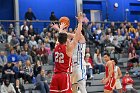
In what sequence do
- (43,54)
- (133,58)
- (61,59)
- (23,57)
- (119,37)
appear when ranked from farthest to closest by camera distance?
(119,37)
(133,58)
(43,54)
(23,57)
(61,59)

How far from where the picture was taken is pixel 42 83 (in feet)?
56.2

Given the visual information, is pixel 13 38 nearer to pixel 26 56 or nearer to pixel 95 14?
pixel 26 56

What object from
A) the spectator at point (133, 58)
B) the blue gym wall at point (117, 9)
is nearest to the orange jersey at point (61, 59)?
the spectator at point (133, 58)

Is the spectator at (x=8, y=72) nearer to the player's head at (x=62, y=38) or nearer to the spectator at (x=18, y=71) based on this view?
the spectator at (x=18, y=71)

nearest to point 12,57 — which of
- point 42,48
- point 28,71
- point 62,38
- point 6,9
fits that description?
point 28,71

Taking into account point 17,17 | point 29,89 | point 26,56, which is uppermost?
point 17,17

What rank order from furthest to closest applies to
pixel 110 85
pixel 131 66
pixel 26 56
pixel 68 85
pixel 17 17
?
pixel 17 17, pixel 131 66, pixel 26 56, pixel 110 85, pixel 68 85

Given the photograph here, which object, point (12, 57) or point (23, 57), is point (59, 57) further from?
point (23, 57)

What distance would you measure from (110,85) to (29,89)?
5.73m

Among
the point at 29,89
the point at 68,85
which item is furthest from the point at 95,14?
the point at 68,85

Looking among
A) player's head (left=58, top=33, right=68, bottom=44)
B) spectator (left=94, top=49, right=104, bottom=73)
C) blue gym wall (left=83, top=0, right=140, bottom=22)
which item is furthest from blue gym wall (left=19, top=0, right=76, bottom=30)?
player's head (left=58, top=33, right=68, bottom=44)

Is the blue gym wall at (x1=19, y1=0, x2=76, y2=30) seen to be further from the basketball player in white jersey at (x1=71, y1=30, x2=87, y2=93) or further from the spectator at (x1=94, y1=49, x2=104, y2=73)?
the basketball player in white jersey at (x1=71, y1=30, x2=87, y2=93)

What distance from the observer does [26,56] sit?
62.2ft

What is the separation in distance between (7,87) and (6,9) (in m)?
10.8
